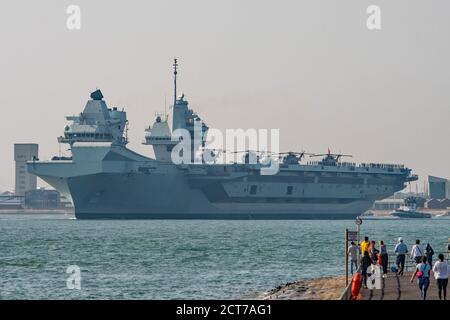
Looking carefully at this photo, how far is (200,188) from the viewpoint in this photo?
150 meters

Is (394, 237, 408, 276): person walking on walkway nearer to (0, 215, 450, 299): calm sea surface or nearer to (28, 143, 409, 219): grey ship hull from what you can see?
(0, 215, 450, 299): calm sea surface

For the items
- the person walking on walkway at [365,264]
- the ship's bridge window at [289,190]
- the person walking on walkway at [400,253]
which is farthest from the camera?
the ship's bridge window at [289,190]

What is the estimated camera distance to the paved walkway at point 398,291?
3378 centimetres

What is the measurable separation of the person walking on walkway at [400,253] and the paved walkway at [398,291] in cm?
79

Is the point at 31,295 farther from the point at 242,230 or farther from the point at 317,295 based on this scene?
the point at 242,230

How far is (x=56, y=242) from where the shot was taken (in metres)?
91.7

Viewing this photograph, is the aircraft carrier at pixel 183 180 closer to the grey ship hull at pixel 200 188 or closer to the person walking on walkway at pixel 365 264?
the grey ship hull at pixel 200 188

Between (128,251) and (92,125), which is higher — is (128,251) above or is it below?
below

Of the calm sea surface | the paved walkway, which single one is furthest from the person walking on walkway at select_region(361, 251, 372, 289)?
the calm sea surface

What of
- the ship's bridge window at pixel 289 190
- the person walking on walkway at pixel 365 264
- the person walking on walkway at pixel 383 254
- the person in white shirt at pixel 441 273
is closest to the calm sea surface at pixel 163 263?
the person walking on walkway at pixel 383 254

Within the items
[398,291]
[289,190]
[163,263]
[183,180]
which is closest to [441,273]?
[398,291]

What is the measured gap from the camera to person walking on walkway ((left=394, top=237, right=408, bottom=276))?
4009cm
